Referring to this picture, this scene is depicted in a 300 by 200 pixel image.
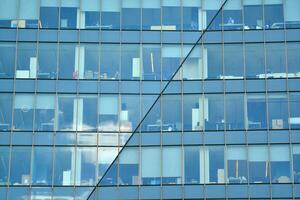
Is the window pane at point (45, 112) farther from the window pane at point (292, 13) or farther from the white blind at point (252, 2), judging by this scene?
the window pane at point (292, 13)

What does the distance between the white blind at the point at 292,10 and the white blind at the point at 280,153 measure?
31.0ft

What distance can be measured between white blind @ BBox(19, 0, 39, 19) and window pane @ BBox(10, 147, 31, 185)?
9.72m

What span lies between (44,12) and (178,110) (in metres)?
12.1

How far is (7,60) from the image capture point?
4978 centimetres

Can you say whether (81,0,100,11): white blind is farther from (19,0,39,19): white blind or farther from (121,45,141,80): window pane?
(121,45,141,80): window pane

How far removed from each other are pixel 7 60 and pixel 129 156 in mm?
11072

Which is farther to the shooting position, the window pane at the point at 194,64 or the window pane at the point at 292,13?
the window pane at the point at 292,13

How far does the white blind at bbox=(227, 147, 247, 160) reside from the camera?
1882 inches

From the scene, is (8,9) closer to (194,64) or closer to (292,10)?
(194,64)

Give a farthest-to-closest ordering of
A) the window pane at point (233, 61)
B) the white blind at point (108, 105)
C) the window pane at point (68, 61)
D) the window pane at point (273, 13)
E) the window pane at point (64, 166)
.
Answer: the window pane at point (273, 13), the window pane at point (68, 61), the window pane at point (233, 61), the white blind at point (108, 105), the window pane at point (64, 166)

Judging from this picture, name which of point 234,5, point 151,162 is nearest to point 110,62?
point 151,162

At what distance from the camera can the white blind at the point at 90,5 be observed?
51.0 meters

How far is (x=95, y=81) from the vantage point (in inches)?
1954

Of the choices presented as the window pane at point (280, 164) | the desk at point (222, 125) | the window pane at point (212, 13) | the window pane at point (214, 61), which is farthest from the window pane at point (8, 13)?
the window pane at point (280, 164)
